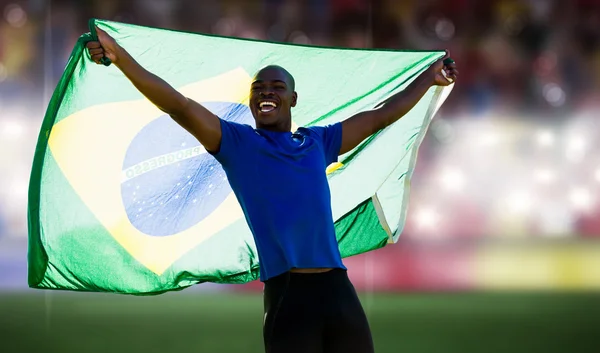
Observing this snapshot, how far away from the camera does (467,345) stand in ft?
20.9

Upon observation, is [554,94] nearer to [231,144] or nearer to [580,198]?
[580,198]

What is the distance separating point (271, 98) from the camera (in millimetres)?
2836

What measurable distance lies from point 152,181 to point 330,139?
96 cm

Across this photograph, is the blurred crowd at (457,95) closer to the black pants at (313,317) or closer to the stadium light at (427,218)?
the stadium light at (427,218)

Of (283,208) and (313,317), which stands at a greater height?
(283,208)

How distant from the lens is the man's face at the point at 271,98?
282cm

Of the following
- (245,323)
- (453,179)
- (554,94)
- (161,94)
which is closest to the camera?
(161,94)

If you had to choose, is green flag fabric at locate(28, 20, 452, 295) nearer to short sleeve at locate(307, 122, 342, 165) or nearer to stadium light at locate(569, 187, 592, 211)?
short sleeve at locate(307, 122, 342, 165)

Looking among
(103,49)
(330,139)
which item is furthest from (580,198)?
(103,49)

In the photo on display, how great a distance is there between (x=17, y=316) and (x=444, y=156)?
4609 millimetres

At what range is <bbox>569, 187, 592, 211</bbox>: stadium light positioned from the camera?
29.9ft

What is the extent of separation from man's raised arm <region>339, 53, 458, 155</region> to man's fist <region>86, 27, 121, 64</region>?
2.88ft

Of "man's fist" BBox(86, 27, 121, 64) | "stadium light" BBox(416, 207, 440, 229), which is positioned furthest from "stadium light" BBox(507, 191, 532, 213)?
"man's fist" BBox(86, 27, 121, 64)

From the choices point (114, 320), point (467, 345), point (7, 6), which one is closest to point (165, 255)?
point (467, 345)
